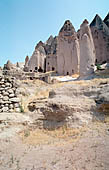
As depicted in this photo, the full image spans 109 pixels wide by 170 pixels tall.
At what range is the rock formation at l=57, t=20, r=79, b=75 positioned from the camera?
27.3 metres

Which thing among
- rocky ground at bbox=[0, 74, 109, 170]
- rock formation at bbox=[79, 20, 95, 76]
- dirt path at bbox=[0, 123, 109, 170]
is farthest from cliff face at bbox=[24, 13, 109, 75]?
dirt path at bbox=[0, 123, 109, 170]

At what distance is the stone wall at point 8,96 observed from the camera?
619 cm

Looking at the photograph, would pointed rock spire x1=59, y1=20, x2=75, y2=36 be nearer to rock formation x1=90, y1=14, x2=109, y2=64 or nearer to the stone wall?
rock formation x1=90, y1=14, x2=109, y2=64

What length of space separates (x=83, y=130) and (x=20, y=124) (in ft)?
7.47

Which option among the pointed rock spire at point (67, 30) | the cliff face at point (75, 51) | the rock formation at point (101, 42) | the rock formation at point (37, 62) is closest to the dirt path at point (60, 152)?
the cliff face at point (75, 51)

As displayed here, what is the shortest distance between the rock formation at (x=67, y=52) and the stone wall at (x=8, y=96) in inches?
826

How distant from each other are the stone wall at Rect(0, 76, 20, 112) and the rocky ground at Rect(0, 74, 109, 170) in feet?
2.38

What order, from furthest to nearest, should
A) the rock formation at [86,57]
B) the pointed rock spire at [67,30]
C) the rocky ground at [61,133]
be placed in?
the pointed rock spire at [67,30], the rock formation at [86,57], the rocky ground at [61,133]

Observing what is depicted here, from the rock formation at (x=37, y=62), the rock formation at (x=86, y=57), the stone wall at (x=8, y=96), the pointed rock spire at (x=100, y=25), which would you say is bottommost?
the stone wall at (x=8, y=96)

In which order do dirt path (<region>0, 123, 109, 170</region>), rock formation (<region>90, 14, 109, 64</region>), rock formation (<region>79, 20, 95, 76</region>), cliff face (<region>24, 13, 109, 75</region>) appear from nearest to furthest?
dirt path (<region>0, 123, 109, 170</region>) → rock formation (<region>79, 20, 95, 76</region>) → cliff face (<region>24, 13, 109, 75</region>) → rock formation (<region>90, 14, 109, 64</region>)

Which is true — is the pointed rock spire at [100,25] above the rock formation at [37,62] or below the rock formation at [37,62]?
above

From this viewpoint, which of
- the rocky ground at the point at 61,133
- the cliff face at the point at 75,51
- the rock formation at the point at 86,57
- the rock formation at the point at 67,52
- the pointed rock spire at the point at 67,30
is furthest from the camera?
the pointed rock spire at the point at 67,30

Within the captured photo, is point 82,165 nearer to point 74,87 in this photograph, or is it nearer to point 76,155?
point 76,155

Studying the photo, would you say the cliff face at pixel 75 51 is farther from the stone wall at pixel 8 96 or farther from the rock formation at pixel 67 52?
the stone wall at pixel 8 96
